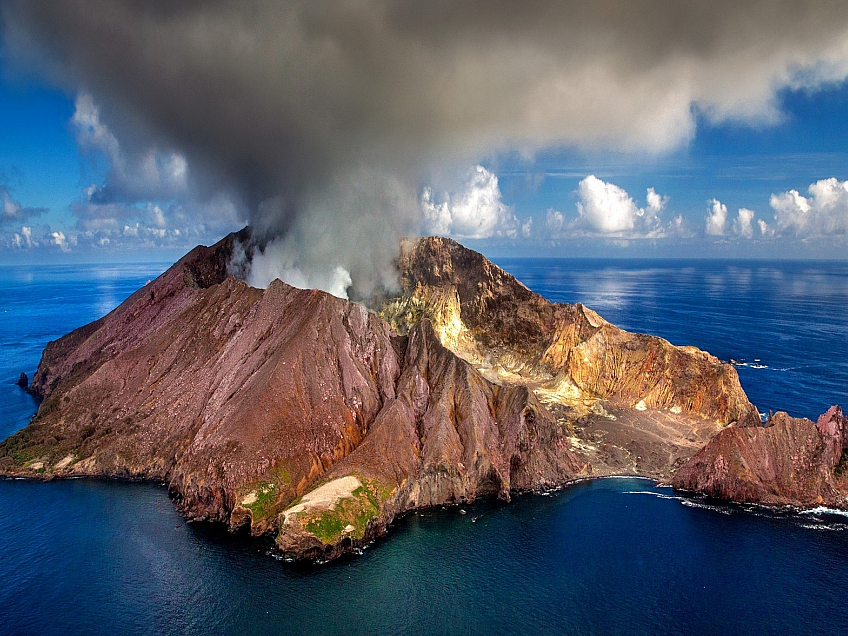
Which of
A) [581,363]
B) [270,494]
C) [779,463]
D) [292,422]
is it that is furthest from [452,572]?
[581,363]

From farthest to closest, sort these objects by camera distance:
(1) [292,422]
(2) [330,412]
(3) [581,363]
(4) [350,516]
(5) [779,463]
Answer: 1. (3) [581,363]
2. (2) [330,412]
3. (5) [779,463]
4. (1) [292,422]
5. (4) [350,516]

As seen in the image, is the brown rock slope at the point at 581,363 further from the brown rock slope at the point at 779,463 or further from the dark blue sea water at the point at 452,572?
the dark blue sea water at the point at 452,572

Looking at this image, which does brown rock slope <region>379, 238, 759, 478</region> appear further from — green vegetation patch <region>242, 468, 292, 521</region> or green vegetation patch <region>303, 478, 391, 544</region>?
green vegetation patch <region>242, 468, 292, 521</region>

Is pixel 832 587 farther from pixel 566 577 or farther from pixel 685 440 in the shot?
pixel 685 440

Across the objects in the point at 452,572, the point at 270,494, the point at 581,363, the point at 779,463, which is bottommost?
the point at 452,572

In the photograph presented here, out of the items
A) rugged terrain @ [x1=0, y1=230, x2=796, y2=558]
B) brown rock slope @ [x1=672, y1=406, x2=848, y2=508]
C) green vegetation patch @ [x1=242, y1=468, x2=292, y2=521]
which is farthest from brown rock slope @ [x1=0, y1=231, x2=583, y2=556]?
brown rock slope @ [x1=672, y1=406, x2=848, y2=508]

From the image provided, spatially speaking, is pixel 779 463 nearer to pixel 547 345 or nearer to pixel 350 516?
pixel 547 345
